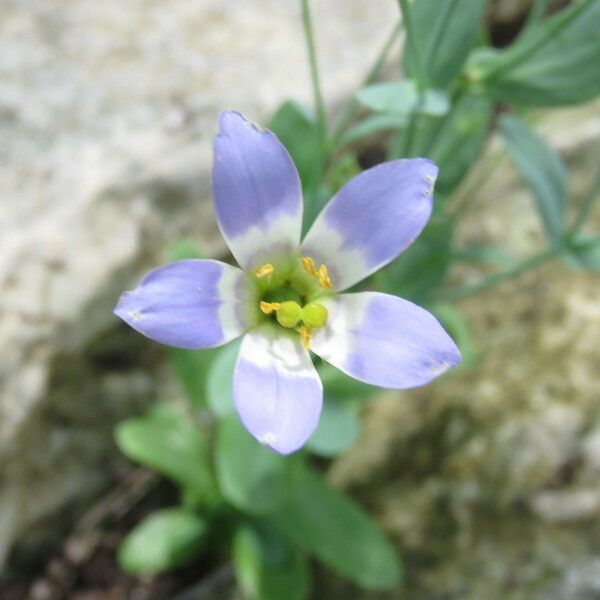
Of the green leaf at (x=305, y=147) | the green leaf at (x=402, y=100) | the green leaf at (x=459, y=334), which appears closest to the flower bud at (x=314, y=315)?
the green leaf at (x=305, y=147)

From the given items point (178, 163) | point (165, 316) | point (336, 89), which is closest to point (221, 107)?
point (178, 163)

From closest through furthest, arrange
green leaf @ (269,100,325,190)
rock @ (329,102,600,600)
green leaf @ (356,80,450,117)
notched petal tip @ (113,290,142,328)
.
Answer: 1. notched petal tip @ (113,290,142,328)
2. green leaf @ (356,80,450,117)
3. green leaf @ (269,100,325,190)
4. rock @ (329,102,600,600)

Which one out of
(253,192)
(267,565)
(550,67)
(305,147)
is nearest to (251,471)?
(267,565)

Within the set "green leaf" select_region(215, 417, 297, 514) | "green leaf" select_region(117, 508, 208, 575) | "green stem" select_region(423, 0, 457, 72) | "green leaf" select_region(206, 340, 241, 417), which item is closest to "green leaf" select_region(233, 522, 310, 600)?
"green leaf" select_region(117, 508, 208, 575)

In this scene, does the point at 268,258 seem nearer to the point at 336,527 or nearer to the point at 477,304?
the point at 336,527

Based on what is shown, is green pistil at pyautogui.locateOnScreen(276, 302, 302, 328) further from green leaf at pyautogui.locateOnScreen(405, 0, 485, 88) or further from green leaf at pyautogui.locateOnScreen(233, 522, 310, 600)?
green leaf at pyautogui.locateOnScreen(233, 522, 310, 600)

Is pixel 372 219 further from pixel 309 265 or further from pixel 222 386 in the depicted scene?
pixel 222 386

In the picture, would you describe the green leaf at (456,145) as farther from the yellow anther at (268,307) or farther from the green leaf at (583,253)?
the yellow anther at (268,307)
